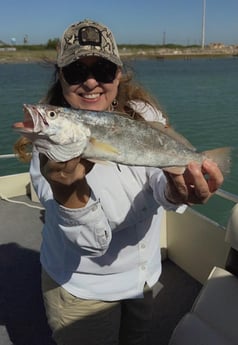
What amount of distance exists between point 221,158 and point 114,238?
59cm

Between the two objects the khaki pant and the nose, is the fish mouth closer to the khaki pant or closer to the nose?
the nose

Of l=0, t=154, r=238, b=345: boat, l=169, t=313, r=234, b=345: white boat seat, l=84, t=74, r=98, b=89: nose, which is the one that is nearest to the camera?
l=84, t=74, r=98, b=89: nose

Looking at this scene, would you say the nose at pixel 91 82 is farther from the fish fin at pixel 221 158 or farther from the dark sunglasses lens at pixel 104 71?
the fish fin at pixel 221 158

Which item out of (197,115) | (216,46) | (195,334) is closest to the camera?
(195,334)

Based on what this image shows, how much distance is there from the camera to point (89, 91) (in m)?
1.83

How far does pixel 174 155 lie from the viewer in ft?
5.67

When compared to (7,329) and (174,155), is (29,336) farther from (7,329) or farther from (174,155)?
(174,155)

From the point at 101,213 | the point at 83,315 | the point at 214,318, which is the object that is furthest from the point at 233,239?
the point at 101,213

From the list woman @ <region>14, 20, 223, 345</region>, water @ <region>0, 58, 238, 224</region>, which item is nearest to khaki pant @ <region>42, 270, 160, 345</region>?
woman @ <region>14, 20, 223, 345</region>

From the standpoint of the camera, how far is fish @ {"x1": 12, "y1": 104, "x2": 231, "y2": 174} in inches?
57.7

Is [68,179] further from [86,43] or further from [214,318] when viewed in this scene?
[214,318]

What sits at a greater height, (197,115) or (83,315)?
(83,315)

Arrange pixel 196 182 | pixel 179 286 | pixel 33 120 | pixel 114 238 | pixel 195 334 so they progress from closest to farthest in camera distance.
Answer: pixel 33 120, pixel 196 182, pixel 114 238, pixel 195 334, pixel 179 286

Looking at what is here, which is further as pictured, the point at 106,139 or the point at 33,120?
the point at 106,139
